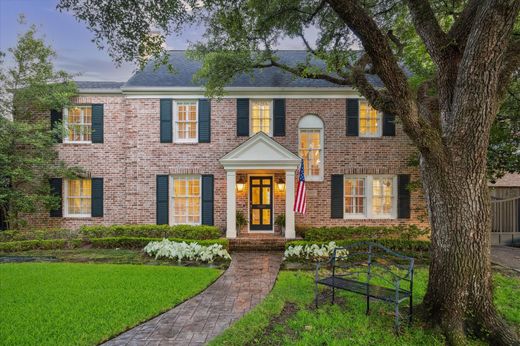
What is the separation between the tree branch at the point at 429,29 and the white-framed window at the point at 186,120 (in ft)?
28.5

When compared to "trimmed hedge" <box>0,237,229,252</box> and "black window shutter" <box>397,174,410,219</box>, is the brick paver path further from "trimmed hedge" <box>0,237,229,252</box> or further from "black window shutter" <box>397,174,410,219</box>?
"black window shutter" <box>397,174,410,219</box>

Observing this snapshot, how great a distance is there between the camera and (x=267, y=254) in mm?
9797

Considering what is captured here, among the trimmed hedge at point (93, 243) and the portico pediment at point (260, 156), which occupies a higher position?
the portico pediment at point (260, 156)

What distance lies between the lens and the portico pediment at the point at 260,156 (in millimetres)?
10672

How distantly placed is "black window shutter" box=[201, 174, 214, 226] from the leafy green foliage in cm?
512

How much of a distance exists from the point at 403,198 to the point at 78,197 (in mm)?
13331

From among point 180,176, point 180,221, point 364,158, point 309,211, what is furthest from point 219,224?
point 364,158

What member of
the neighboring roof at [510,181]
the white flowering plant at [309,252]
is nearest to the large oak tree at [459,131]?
the white flowering plant at [309,252]

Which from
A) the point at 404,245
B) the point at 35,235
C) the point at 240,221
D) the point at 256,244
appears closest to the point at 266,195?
the point at 240,221

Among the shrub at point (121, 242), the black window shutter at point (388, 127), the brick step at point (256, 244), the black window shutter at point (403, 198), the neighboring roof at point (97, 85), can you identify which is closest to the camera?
the shrub at point (121, 242)

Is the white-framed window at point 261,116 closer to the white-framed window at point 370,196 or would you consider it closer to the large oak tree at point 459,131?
the white-framed window at point 370,196

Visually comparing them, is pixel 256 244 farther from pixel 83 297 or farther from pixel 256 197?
pixel 83 297

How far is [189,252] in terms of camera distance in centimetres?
889

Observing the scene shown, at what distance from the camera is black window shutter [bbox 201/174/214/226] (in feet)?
38.1
